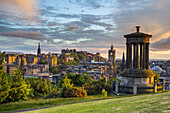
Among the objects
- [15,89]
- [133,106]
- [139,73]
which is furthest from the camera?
[139,73]

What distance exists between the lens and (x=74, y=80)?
35438 millimetres

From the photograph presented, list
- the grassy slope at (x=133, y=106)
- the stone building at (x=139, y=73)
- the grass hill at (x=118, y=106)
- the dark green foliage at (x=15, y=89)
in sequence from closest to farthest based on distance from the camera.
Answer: the grassy slope at (x=133, y=106) → the grass hill at (x=118, y=106) → the dark green foliage at (x=15, y=89) → the stone building at (x=139, y=73)

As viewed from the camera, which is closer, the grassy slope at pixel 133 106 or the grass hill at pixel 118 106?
the grassy slope at pixel 133 106

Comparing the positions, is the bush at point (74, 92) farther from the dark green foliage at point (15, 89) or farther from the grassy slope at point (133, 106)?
the grassy slope at point (133, 106)

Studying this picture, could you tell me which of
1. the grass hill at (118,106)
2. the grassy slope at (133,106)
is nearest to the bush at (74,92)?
the grass hill at (118,106)

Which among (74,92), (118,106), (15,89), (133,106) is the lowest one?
(74,92)

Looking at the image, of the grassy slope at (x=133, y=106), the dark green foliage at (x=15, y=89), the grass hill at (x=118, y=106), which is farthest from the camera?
the dark green foliage at (x=15, y=89)

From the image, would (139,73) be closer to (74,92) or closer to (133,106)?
(74,92)

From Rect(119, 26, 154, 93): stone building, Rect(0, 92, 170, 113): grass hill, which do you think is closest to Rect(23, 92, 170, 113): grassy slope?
Rect(0, 92, 170, 113): grass hill

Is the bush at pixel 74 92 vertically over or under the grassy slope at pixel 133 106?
under

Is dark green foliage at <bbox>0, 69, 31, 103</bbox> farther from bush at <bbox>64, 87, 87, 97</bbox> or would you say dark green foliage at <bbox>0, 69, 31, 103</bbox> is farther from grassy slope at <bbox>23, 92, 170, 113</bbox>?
grassy slope at <bbox>23, 92, 170, 113</bbox>

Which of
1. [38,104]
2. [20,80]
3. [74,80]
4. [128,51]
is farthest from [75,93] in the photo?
[74,80]

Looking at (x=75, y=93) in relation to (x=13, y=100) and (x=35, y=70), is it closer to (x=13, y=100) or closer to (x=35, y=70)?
(x=13, y=100)

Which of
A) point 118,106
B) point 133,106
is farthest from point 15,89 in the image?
point 133,106
